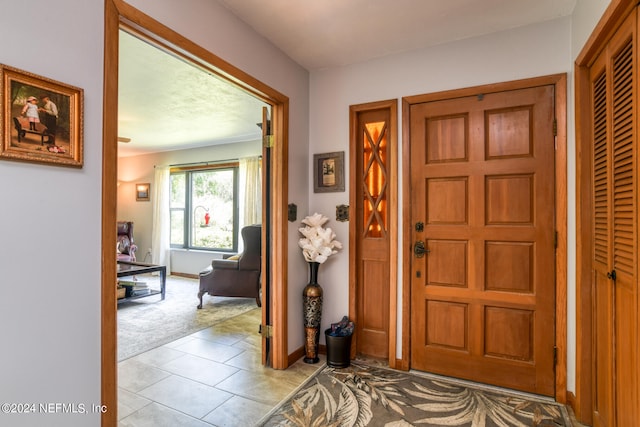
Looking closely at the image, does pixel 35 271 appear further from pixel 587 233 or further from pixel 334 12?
pixel 587 233

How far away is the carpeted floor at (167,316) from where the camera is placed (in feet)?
10.9

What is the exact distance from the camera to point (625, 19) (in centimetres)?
149

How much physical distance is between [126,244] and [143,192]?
1.36 meters

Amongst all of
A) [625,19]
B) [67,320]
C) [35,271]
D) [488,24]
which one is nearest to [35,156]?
[35,271]

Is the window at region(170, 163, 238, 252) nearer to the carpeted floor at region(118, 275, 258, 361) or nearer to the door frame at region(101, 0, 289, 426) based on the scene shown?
the carpeted floor at region(118, 275, 258, 361)

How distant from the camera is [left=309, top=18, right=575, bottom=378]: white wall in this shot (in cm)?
230

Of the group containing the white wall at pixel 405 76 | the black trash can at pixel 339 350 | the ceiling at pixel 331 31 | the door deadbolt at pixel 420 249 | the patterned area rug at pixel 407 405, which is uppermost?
the ceiling at pixel 331 31

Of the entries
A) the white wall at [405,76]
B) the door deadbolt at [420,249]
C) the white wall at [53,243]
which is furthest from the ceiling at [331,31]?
the door deadbolt at [420,249]

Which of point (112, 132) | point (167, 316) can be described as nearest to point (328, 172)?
point (112, 132)

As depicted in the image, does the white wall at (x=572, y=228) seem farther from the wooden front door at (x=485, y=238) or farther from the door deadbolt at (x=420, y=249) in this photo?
the door deadbolt at (x=420, y=249)

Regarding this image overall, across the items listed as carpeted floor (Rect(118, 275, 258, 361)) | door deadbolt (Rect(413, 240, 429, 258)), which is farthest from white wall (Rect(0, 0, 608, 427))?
carpeted floor (Rect(118, 275, 258, 361))

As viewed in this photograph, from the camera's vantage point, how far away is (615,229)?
1665 mm

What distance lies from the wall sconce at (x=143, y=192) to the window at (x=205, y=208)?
0.71 meters

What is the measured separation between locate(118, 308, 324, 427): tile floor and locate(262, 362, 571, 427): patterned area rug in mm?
199
